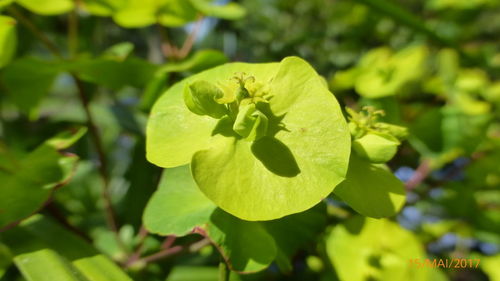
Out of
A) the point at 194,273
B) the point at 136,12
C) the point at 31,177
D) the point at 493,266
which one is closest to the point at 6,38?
the point at 31,177

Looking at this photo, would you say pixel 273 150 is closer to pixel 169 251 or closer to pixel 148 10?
pixel 169 251

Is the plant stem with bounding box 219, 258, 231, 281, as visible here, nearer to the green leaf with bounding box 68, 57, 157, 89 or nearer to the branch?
the branch

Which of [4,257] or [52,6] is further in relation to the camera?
[52,6]

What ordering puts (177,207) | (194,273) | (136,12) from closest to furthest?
(177,207) < (136,12) < (194,273)

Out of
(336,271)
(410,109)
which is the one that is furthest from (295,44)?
(336,271)

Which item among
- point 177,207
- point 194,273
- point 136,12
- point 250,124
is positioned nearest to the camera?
point 250,124

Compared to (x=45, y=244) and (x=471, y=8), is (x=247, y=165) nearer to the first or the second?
(x=45, y=244)
